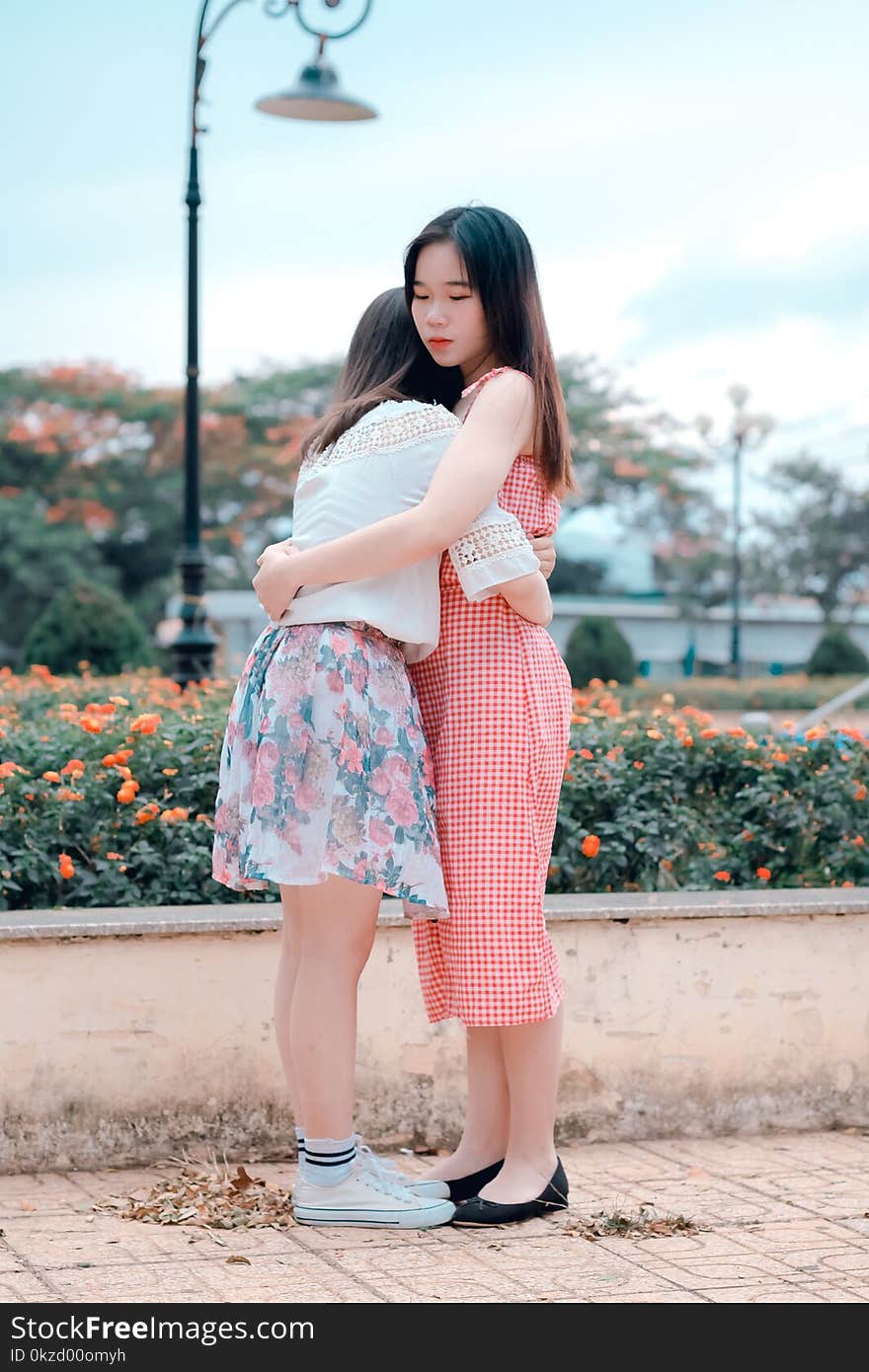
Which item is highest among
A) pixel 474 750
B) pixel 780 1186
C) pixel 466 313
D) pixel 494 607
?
pixel 466 313

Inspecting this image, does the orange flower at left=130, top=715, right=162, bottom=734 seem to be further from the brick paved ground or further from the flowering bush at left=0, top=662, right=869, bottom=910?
the brick paved ground

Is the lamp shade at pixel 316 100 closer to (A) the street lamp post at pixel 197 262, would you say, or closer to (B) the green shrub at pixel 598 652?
(A) the street lamp post at pixel 197 262

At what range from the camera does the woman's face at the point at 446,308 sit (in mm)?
2941

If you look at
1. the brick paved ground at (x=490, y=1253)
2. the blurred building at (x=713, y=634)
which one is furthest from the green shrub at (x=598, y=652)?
the brick paved ground at (x=490, y=1253)

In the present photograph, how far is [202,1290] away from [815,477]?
37.7m

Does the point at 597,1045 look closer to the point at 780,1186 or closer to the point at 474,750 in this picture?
the point at 780,1186

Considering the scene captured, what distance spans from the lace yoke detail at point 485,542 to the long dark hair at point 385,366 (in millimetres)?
296

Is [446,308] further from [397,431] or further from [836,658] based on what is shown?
[836,658]

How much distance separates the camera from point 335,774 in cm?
287

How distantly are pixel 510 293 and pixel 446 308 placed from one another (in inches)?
4.9

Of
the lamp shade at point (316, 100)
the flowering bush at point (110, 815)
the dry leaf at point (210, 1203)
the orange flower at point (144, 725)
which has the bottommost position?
the dry leaf at point (210, 1203)

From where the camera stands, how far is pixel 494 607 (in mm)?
3037

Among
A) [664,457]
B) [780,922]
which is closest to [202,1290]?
[780,922]

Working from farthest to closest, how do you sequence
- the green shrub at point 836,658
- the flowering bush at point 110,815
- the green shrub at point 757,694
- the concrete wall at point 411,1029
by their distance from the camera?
the green shrub at point 836,658 < the green shrub at point 757,694 < the flowering bush at point 110,815 < the concrete wall at point 411,1029
